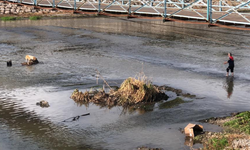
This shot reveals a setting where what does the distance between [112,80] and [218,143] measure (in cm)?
1010

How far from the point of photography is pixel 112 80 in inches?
866

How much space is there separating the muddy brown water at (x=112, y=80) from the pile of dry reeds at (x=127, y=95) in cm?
56

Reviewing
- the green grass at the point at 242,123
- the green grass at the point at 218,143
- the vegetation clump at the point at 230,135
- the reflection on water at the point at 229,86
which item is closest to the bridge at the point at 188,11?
the reflection on water at the point at 229,86

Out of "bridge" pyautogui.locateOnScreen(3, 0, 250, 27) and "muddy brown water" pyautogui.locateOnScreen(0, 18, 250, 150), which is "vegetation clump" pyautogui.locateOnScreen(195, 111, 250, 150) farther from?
"bridge" pyautogui.locateOnScreen(3, 0, 250, 27)

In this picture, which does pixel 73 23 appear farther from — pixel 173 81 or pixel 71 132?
pixel 71 132

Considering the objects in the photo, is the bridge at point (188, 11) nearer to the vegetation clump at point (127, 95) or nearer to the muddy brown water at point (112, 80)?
the muddy brown water at point (112, 80)

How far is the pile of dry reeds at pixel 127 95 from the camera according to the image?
17797 mm

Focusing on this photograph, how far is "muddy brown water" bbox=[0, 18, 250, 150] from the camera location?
47.3ft

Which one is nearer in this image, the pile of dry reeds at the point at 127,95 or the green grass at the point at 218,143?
the green grass at the point at 218,143

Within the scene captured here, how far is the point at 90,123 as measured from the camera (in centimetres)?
1568

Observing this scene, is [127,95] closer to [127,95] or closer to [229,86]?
[127,95]

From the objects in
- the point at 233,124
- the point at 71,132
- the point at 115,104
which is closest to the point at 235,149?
the point at 233,124

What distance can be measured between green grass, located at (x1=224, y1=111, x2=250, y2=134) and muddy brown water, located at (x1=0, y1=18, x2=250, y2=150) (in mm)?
516

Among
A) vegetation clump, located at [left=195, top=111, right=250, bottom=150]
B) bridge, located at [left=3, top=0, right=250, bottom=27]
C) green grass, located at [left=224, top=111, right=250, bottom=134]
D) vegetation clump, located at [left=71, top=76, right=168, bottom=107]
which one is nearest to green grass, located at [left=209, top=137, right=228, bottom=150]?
vegetation clump, located at [left=195, top=111, right=250, bottom=150]
